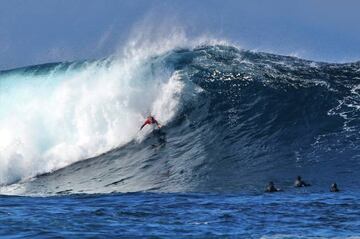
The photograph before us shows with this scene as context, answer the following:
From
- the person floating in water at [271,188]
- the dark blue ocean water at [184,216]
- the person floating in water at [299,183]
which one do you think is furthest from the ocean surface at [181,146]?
the person floating in water at [271,188]

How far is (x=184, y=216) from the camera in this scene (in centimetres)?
1641

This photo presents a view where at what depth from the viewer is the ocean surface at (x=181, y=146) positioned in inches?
630

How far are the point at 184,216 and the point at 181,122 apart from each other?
13379 mm

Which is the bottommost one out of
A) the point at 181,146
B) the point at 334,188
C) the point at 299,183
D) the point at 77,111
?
the point at 334,188

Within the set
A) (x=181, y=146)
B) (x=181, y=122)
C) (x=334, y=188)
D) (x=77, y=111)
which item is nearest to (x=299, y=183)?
(x=334, y=188)

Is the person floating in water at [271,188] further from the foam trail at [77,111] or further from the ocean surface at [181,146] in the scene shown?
the foam trail at [77,111]

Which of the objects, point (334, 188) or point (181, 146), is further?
point (181, 146)

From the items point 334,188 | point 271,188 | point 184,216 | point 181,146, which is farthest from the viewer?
point 181,146

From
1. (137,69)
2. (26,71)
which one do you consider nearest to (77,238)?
(137,69)

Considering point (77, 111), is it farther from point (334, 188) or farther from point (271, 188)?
point (334, 188)

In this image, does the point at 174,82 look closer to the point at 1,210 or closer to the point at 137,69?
the point at 137,69

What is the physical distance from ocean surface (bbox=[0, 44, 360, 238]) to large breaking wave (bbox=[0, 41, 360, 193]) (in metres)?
0.06

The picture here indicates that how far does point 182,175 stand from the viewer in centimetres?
2380

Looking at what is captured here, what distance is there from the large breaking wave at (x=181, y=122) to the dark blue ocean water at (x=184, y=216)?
2721mm
